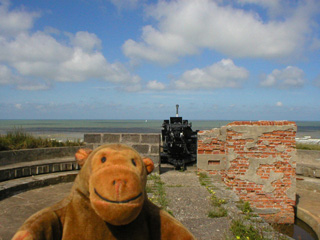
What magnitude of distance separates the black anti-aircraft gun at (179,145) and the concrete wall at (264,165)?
2.72 m

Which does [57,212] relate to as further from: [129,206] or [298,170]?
[298,170]

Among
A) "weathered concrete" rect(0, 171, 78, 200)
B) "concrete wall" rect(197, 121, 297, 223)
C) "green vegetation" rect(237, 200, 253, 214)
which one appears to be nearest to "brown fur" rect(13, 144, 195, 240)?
"green vegetation" rect(237, 200, 253, 214)

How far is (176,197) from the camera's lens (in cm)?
519

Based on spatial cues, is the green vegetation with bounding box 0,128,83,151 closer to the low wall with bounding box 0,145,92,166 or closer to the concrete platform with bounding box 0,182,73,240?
the low wall with bounding box 0,145,92,166

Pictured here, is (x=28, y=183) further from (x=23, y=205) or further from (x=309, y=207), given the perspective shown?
(x=309, y=207)

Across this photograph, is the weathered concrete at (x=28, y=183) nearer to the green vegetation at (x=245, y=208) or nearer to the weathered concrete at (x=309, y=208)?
the green vegetation at (x=245, y=208)

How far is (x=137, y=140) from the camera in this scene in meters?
7.35

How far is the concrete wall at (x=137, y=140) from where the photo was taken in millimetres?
7266

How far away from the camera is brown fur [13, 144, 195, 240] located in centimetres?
165

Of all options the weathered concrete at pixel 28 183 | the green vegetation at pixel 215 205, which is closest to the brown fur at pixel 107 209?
the green vegetation at pixel 215 205

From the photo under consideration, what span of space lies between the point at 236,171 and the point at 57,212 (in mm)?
5168

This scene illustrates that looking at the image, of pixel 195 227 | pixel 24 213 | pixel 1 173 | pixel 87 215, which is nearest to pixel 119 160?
pixel 87 215

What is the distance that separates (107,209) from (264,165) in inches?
215

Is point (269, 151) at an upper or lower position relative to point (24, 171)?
upper
